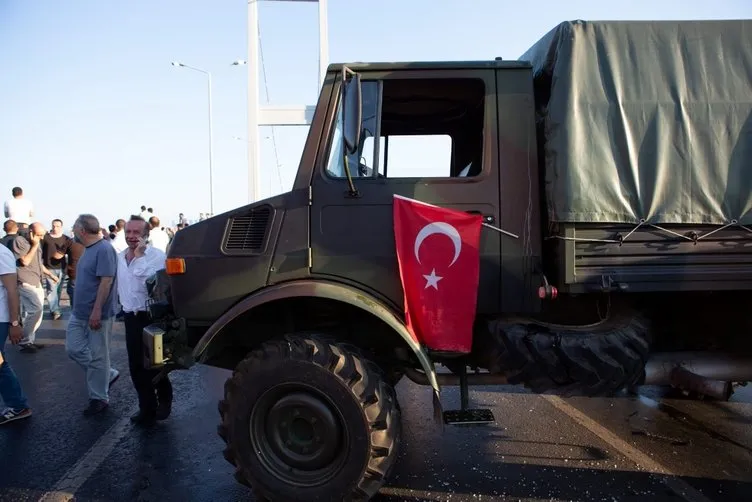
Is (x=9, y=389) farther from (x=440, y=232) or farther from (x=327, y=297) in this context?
(x=440, y=232)

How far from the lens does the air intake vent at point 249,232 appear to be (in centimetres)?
308

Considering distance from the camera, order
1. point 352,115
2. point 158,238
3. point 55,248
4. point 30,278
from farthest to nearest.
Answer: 1. point 55,248
2. point 158,238
3. point 30,278
4. point 352,115

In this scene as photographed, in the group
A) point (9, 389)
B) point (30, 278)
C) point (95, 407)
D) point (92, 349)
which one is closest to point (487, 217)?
point (92, 349)

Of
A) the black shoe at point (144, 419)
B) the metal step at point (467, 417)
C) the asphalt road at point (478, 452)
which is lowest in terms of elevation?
the asphalt road at point (478, 452)

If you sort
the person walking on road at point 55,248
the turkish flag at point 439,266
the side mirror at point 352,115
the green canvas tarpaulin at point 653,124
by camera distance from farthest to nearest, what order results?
1. the person walking on road at point 55,248
2. the turkish flag at point 439,266
3. the green canvas tarpaulin at point 653,124
4. the side mirror at point 352,115

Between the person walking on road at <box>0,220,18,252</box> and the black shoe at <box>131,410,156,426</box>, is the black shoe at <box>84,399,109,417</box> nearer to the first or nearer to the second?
the black shoe at <box>131,410,156,426</box>

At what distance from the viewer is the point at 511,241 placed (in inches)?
119

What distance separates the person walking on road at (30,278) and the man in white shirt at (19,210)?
146 centimetres

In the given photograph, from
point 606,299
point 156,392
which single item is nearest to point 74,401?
point 156,392

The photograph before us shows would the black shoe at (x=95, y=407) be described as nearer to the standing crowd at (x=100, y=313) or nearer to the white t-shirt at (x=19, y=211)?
the standing crowd at (x=100, y=313)

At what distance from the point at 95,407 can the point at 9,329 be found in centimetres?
104

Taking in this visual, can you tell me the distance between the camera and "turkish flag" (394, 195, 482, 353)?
9.63 ft

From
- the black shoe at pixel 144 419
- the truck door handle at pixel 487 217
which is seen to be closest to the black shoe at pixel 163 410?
the black shoe at pixel 144 419

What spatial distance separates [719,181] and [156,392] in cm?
477
